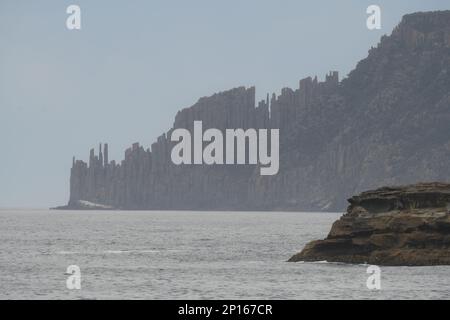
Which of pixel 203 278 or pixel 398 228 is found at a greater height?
pixel 398 228

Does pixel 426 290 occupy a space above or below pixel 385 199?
below

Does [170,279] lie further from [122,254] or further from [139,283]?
[122,254]

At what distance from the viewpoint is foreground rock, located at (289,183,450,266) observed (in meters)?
82.4

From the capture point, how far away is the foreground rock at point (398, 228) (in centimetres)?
8238

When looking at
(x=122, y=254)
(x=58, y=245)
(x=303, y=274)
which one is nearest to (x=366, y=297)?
(x=303, y=274)

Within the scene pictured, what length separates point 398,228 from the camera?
83.1 m

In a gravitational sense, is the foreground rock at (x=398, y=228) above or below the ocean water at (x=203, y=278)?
above

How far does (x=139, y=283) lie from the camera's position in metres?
75.9

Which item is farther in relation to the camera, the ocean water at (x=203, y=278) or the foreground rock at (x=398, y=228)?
the foreground rock at (x=398, y=228)

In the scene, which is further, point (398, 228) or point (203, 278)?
point (398, 228)
